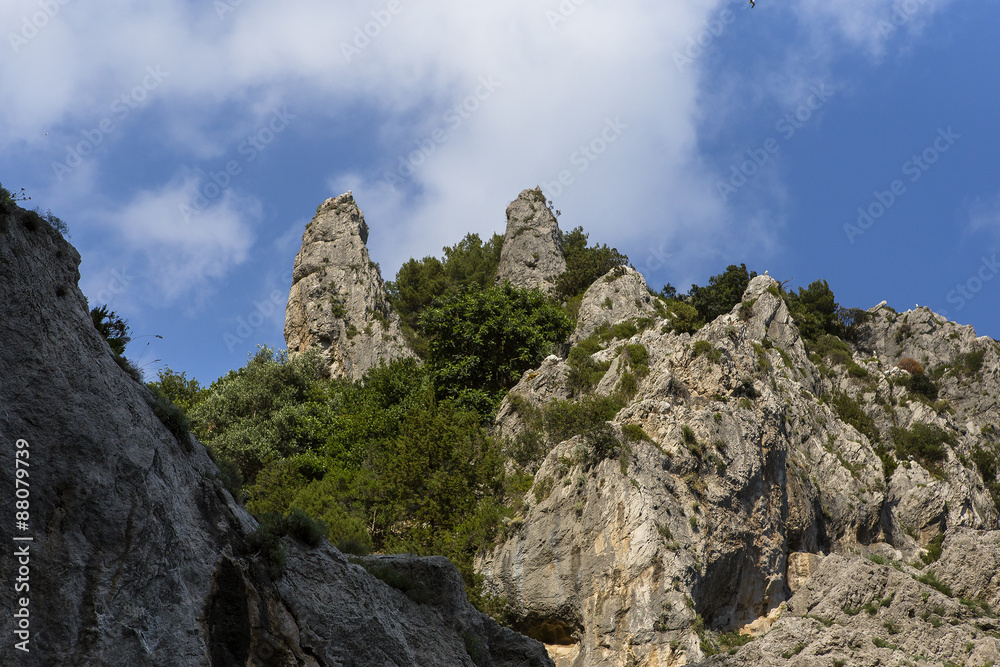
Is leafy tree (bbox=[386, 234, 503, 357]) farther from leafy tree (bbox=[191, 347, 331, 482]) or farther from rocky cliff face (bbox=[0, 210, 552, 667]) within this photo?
rocky cliff face (bbox=[0, 210, 552, 667])

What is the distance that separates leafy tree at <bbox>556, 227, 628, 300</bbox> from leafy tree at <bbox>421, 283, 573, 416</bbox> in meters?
11.8

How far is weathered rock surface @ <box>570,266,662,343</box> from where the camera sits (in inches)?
1970

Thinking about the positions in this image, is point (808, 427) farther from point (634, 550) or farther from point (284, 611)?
point (284, 611)

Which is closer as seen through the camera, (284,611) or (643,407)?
(284,611)

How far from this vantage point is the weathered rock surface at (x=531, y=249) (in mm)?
63000

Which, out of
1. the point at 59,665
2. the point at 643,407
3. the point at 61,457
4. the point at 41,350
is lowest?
the point at 59,665

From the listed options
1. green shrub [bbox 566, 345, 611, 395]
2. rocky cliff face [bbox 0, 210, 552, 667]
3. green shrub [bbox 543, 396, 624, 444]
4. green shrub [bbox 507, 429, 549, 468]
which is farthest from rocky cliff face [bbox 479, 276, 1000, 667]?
rocky cliff face [bbox 0, 210, 552, 667]

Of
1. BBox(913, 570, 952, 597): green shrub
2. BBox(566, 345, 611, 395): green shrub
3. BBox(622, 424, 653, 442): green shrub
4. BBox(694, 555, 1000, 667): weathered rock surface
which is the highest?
BBox(566, 345, 611, 395): green shrub

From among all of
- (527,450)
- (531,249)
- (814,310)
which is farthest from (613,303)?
(814,310)

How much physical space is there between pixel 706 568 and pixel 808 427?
15793mm

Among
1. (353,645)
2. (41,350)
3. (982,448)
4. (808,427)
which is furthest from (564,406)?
(982,448)

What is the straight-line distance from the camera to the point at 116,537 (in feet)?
38.5

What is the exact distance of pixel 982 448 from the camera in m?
55.6

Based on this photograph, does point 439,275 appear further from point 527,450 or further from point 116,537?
point 116,537
